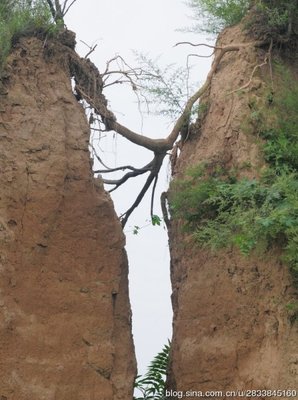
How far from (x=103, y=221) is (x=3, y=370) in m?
1.75

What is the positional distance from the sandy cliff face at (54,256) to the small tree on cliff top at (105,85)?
0.34 metres

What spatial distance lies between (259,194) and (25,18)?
285cm

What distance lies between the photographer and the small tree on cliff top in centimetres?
887

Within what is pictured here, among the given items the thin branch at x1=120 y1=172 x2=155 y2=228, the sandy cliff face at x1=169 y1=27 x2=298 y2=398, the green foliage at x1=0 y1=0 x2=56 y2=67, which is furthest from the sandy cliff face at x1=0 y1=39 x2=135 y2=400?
the thin branch at x1=120 y1=172 x2=155 y2=228

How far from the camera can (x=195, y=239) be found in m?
9.11

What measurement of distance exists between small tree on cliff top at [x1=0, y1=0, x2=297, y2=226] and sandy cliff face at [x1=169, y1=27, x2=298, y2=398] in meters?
0.20

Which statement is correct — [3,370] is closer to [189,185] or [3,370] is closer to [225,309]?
[225,309]

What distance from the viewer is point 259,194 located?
817cm

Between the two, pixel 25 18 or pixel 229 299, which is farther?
pixel 25 18

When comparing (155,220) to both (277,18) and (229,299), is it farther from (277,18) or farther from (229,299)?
(277,18)

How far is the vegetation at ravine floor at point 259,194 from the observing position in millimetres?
Answer: 7758

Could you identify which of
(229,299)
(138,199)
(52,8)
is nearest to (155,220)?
(138,199)

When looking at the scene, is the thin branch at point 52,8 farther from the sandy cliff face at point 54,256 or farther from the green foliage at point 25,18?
the sandy cliff face at point 54,256

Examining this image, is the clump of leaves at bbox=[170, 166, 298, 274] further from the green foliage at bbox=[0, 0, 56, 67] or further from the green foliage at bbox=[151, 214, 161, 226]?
the green foliage at bbox=[0, 0, 56, 67]
